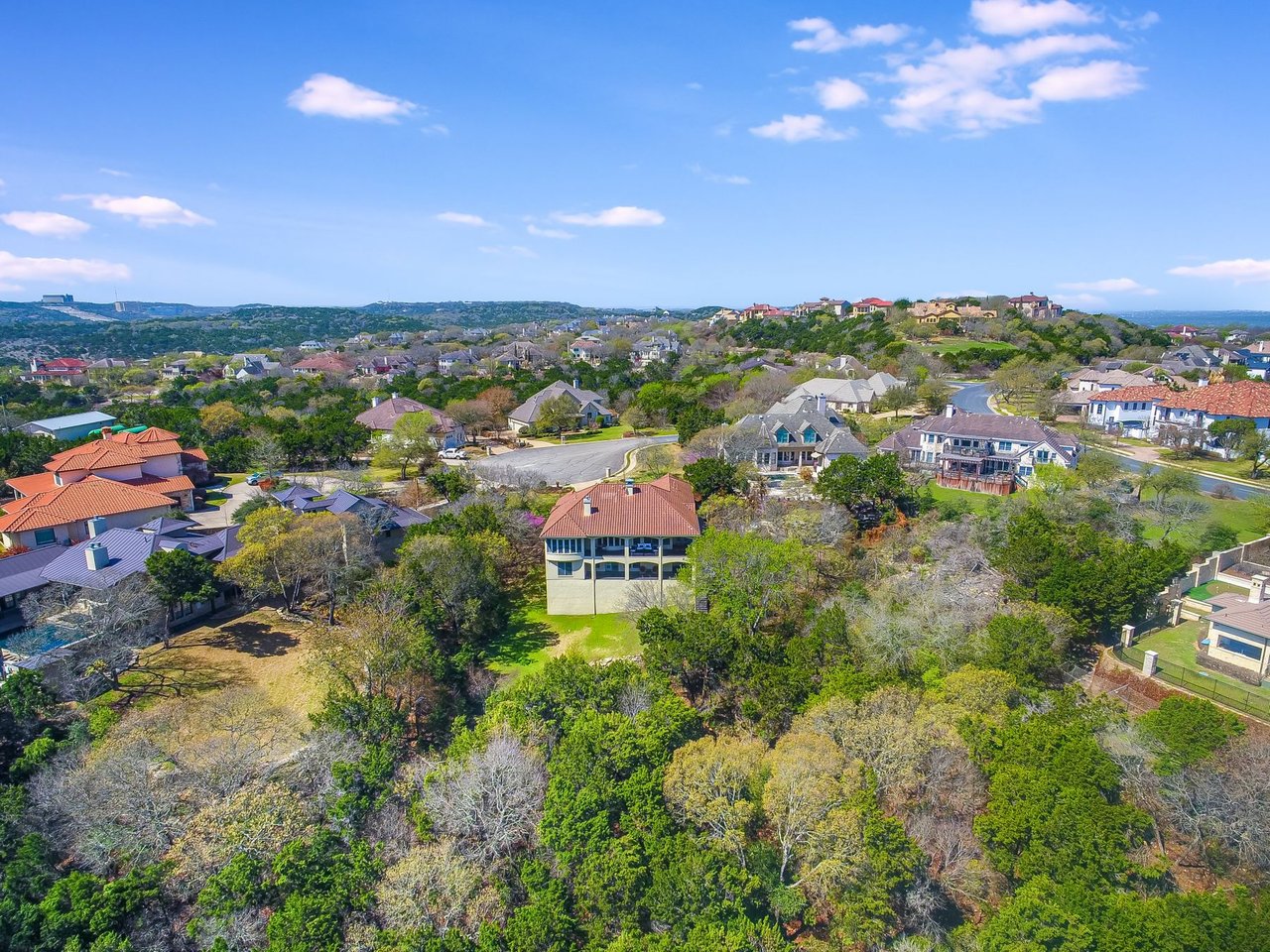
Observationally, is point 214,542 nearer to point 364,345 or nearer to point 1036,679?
point 1036,679

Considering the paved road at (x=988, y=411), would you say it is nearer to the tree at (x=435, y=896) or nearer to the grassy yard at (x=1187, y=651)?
the grassy yard at (x=1187, y=651)

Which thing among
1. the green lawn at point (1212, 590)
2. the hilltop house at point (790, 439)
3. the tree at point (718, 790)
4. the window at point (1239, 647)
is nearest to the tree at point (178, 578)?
the tree at point (718, 790)

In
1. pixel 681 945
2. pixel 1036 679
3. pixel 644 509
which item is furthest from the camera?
pixel 644 509

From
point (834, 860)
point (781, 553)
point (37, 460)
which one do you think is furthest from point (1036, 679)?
point (37, 460)

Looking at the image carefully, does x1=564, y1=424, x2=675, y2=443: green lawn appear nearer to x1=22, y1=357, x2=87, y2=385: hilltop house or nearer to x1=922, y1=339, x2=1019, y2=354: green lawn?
x1=922, y1=339, x2=1019, y2=354: green lawn

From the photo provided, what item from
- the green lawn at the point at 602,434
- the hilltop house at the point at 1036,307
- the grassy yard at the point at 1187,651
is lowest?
the grassy yard at the point at 1187,651

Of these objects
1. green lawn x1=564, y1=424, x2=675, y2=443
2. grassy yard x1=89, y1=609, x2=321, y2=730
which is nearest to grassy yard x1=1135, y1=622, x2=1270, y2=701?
grassy yard x1=89, y1=609, x2=321, y2=730
